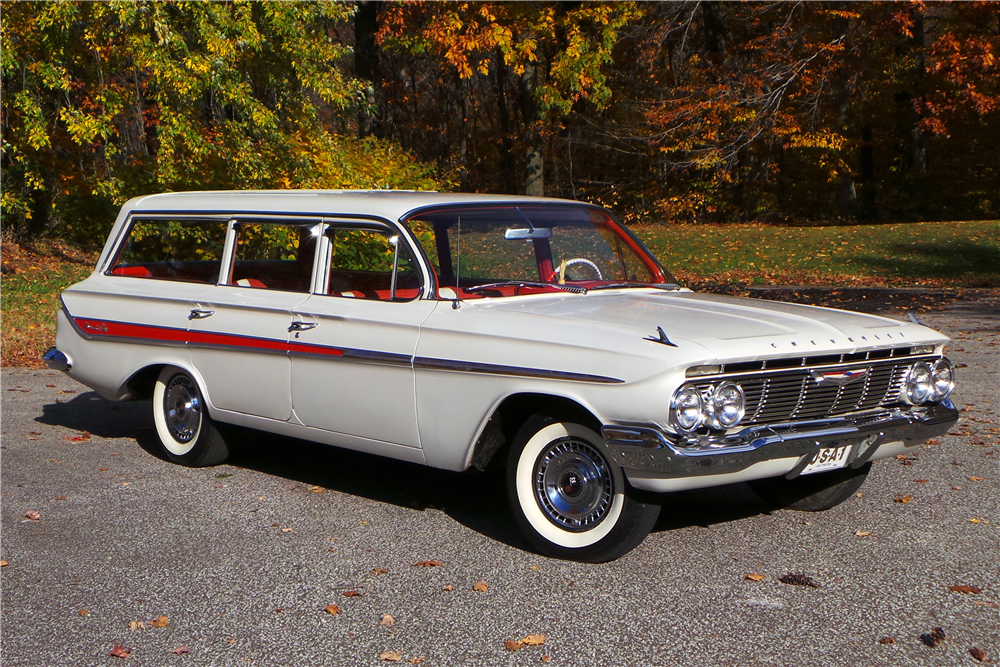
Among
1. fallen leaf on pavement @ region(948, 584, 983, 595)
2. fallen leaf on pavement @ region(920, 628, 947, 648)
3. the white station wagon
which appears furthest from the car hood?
fallen leaf on pavement @ region(920, 628, 947, 648)

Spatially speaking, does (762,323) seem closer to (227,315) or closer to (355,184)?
(227,315)

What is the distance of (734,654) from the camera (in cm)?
389

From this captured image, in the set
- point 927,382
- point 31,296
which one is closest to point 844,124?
point 31,296

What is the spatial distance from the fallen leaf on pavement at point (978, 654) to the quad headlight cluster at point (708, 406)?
130 cm

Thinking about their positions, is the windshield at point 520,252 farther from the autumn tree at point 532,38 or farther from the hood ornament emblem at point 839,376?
the autumn tree at point 532,38

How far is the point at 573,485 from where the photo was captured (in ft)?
16.2

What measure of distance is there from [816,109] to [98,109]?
17.8 meters

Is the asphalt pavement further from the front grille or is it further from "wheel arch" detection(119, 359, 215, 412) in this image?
the front grille

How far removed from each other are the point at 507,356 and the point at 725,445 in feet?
3.71

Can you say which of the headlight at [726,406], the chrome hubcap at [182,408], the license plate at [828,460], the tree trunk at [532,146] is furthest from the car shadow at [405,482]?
the tree trunk at [532,146]

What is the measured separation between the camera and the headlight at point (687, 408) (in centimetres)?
446

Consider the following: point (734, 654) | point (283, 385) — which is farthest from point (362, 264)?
point (734, 654)

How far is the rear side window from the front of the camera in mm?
6766

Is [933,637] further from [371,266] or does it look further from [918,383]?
[371,266]
